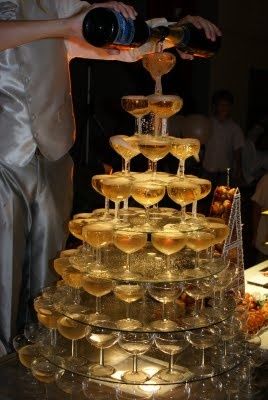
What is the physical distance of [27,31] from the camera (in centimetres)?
173

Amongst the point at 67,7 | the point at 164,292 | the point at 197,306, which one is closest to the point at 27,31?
the point at 67,7

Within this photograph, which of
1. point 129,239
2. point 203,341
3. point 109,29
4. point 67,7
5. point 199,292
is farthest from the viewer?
point 67,7

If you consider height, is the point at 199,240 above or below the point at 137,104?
below

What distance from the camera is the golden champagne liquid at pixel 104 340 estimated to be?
167 cm

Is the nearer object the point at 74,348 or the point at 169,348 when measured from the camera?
the point at 169,348

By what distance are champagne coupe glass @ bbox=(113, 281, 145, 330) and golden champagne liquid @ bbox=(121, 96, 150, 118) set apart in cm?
48

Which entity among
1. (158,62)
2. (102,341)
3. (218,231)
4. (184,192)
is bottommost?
(102,341)

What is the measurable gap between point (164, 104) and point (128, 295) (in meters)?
0.51

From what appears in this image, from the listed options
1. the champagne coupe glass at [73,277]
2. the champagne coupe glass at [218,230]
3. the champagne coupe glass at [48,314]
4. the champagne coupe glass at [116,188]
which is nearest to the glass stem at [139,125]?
the champagne coupe glass at [116,188]

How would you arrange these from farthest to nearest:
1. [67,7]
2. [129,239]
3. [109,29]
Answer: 1. [67,7]
2. [129,239]
3. [109,29]

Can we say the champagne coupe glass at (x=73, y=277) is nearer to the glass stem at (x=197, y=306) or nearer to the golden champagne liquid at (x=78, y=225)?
the golden champagne liquid at (x=78, y=225)

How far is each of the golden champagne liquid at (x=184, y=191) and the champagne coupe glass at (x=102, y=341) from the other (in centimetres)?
37

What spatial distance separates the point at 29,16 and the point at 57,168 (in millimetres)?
511

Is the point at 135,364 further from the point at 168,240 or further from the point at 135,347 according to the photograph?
the point at 168,240
